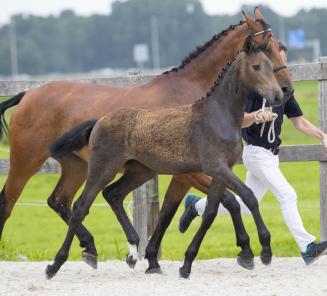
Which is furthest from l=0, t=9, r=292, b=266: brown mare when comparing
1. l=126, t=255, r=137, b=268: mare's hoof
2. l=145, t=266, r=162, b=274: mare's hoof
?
l=126, t=255, r=137, b=268: mare's hoof

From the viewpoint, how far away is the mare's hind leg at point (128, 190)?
7.21 metres

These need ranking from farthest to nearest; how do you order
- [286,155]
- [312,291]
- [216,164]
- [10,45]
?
[10,45] → [286,155] → [216,164] → [312,291]

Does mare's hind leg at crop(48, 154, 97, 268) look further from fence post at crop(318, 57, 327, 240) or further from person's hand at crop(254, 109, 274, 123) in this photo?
fence post at crop(318, 57, 327, 240)

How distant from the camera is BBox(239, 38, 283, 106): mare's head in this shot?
641cm

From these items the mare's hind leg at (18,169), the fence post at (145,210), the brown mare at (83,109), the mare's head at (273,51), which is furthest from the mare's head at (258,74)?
the mare's hind leg at (18,169)

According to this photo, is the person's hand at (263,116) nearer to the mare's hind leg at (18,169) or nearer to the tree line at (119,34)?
the mare's hind leg at (18,169)

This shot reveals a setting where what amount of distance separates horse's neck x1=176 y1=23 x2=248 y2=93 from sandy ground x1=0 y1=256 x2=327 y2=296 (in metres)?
1.55

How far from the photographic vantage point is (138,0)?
5005 inches

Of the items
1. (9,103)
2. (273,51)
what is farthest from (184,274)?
(9,103)

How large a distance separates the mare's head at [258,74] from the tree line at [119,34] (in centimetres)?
9961

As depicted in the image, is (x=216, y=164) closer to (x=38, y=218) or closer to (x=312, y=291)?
(x=312, y=291)

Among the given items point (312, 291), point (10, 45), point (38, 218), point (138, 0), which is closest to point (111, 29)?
point (138, 0)

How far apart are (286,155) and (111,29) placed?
11360cm

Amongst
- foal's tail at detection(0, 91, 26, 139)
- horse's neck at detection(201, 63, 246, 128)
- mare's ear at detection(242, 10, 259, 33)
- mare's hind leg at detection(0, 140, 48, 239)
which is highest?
mare's ear at detection(242, 10, 259, 33)
